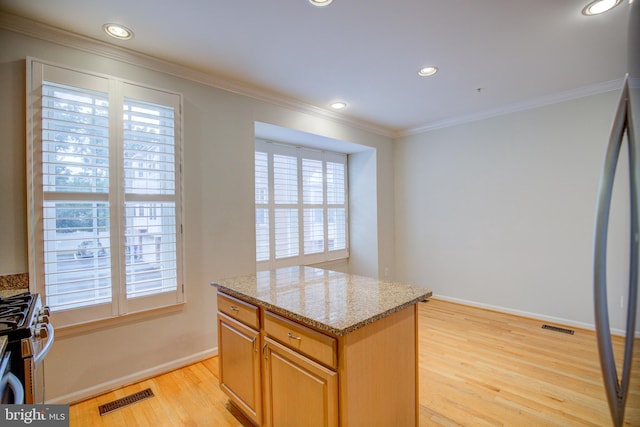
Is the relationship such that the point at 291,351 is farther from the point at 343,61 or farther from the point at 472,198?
the point at 472,198

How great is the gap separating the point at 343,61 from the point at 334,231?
109 inches

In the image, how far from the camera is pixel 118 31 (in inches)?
83.8

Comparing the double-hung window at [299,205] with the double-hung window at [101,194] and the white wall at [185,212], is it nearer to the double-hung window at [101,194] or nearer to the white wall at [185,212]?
the white wall at [185,212]

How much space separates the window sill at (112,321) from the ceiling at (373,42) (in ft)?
6.89

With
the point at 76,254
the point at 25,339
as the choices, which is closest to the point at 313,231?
the point at 76,254

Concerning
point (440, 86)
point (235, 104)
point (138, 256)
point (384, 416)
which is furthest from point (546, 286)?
point (138, 256)

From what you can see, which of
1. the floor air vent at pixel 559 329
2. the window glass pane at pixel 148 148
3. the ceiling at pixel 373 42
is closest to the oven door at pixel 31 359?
the window glass pane at pixel 148 148

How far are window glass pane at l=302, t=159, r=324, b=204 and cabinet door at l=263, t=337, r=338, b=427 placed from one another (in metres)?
2.91

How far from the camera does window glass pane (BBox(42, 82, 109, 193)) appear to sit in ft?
6.70

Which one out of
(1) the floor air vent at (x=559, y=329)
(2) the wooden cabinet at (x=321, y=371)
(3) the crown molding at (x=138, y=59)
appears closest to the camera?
(2) the wooden cabinet at (x=321, y=371)

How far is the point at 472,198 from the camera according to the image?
417cm

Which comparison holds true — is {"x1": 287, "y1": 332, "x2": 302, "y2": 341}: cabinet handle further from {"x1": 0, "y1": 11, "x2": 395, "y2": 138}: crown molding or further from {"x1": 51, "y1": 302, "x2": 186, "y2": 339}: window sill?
{"x1": 0, "y1": 11, "x2": 395, "y2": 138}: crown molding

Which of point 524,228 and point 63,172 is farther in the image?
point 524,228

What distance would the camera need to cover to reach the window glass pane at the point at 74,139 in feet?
6.70
